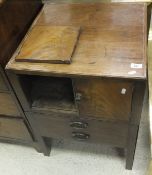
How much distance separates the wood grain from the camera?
0.75 m

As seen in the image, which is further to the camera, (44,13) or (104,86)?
(44,13)

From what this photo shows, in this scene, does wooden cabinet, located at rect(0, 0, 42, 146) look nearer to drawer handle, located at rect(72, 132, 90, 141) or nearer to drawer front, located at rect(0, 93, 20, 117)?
drawer front, located at rect(0, 93, 20, 117)

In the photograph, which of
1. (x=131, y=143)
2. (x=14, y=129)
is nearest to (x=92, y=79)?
(x=131, y=143)

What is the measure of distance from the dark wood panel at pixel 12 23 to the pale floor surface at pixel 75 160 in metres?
0.64

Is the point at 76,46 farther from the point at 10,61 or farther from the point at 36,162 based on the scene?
the point at 36,162

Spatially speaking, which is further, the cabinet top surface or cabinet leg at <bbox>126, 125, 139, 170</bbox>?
cabinet leg at <bbox>126, 125, 139, 170</bbox>

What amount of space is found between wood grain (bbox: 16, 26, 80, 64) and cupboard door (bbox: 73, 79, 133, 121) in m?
0.10

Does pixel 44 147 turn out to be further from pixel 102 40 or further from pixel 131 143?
pixel 102 40

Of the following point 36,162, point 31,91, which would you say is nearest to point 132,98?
point 31,91

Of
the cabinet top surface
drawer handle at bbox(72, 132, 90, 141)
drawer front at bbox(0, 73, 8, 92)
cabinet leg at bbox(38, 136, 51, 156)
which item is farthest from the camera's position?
cabinet leg at bbox(38, 136, 51, 156)

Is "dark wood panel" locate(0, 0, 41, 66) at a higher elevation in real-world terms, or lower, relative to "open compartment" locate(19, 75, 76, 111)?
higher

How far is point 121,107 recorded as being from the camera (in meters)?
0.80

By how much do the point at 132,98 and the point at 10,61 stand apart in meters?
0.41

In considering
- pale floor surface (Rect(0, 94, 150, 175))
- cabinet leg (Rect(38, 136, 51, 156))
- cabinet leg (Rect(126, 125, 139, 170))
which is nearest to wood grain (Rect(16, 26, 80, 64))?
cabinet leg (Rect(126, 125, 139, 170))
